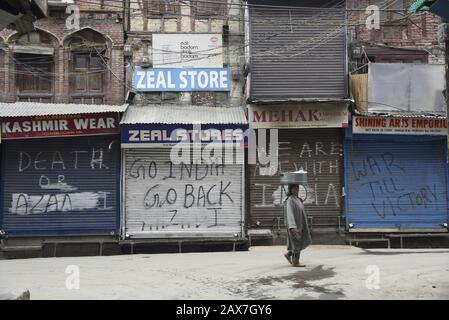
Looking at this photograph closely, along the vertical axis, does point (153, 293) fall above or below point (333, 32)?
below

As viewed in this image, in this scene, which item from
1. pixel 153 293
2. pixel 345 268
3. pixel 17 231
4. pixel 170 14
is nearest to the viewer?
pixel 153 293

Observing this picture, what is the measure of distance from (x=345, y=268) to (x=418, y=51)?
837 centimetres

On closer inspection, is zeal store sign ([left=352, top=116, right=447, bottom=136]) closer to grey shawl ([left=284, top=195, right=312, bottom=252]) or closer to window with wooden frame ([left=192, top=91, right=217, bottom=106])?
window with wooden frame ([left=192, top=91, right=217, bottom=106])

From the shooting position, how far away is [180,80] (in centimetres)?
1484

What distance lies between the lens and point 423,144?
1477 centimetres

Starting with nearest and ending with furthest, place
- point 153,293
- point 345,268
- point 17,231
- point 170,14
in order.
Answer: point 153,293 → point 345,268 → point 17,231 → point 170,14

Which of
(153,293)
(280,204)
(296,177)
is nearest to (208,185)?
(280,204)

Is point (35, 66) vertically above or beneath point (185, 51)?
beneath

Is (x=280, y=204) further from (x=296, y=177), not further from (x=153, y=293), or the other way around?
(x=153, y=293)

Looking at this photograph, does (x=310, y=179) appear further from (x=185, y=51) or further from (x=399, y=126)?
(x=185, y=51)

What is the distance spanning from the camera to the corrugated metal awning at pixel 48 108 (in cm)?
1328

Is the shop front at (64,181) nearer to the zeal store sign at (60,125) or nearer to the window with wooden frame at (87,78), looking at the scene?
the zeal store sign at (60,125)

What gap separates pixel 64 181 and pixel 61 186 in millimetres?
158

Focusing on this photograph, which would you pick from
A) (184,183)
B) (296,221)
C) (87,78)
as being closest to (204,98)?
(184,183)
